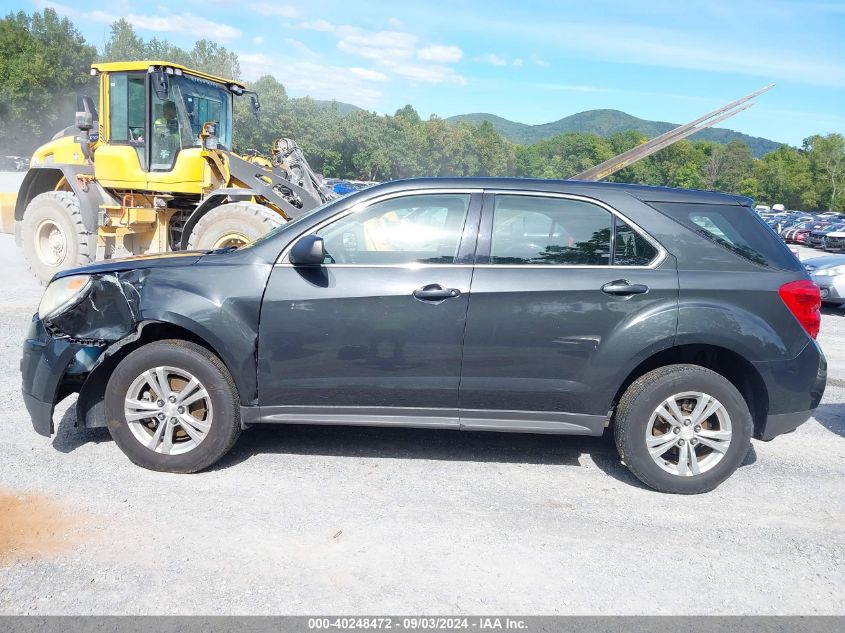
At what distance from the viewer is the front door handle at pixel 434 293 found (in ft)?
13.8

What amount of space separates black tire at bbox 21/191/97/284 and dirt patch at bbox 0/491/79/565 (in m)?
7.15

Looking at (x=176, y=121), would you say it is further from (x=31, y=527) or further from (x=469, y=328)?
(x=31, y=527)

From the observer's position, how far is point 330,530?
12.3 ft

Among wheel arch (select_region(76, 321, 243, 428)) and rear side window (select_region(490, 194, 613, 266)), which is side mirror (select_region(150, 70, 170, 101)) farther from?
rear side window (select_region(490, 194, 613, 266))

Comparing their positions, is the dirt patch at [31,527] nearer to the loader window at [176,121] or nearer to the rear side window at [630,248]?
the rear side window at [630,248]

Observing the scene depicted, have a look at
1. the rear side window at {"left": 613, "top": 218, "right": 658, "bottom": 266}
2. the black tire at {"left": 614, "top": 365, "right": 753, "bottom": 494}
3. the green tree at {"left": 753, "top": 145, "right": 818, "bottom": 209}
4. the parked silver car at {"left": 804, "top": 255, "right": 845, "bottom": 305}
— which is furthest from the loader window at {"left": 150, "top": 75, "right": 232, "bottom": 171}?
the green tree at {"left": 753, "top": 145, "right": 818, "bottom": 209}

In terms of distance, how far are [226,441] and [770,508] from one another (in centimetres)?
326

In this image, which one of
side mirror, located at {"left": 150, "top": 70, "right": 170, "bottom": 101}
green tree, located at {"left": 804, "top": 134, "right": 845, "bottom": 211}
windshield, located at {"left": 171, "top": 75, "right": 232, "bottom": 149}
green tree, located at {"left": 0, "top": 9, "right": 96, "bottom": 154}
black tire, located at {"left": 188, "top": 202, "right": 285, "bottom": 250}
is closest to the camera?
black tire, located at {"left": 188, "top": 202, "right": 285, "bottom": 250}

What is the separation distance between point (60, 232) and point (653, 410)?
9553 millimetres

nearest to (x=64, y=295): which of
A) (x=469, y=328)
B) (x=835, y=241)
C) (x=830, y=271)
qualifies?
(x=469, y=328)

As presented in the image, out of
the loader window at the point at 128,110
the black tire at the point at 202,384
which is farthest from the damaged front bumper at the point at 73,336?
the loader window at the point at 128,110

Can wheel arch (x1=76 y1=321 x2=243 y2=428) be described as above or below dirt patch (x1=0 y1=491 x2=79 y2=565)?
above

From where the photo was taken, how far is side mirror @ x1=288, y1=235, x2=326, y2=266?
416 cm

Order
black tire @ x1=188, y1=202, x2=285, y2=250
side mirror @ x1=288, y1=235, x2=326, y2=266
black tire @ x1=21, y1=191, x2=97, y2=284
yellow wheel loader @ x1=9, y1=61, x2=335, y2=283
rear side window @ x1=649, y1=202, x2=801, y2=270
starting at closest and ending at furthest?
side mirror @ x1=288, y1=235, x2=326, y2=266 < rear side window @ x1=649, y1=202, x2=801, y2=270 < black tire @ x1=188, y1=202, x2=285, y2=250 < yellow wheel loader @ x1=9, y1=61, x2=335, y2=283 < black tire @ x1=21, y1=191, x2=97, y2=284
